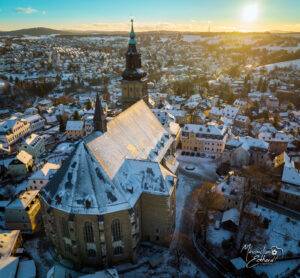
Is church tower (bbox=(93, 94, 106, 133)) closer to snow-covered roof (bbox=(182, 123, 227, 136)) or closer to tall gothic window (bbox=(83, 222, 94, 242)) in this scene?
tall gothic window (bbox=(83, 222, 94, 242))

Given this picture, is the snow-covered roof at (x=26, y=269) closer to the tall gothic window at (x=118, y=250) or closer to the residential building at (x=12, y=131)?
the tall gothic window at (x=118, y=250)

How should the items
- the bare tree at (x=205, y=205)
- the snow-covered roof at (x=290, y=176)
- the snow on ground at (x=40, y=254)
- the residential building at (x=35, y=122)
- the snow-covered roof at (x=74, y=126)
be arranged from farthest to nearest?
the residential building at (x=35, y=122) → the snow-covered roof at (x=74, y=126) → the snow-covered roof at (x=290, y=176) → the bare tree at (x=205, y=205) → the snow on ground at (x=40, y=254)

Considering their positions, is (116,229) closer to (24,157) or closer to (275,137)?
(24,157)

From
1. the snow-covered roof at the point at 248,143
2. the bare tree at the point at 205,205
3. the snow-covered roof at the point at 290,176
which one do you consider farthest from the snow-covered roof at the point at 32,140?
the snow-covered roof at the point at 290,176

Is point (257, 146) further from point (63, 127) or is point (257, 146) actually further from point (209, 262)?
point (63, 127)

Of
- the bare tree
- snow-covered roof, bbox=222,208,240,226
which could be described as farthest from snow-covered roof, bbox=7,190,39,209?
snow-covered roof, bbox=222,208,240,226
